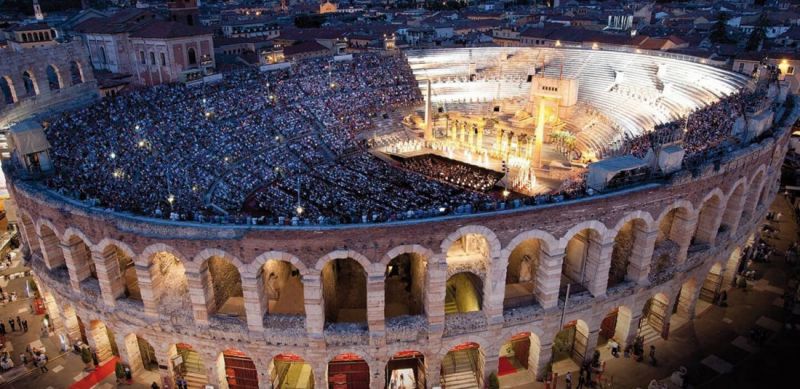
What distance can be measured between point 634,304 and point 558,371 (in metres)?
5.99

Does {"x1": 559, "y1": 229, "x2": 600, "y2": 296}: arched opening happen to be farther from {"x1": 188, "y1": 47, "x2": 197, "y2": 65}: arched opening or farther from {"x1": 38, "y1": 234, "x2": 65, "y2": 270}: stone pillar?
{"x1": 188, "y1": 47, "x2": 197, "y2": 65}: arched opening

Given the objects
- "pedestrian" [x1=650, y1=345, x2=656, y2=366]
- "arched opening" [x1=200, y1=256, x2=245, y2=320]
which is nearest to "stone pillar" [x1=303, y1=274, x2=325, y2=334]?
"arched opening" [x1=200, y1=256, x2=245, y2=320]

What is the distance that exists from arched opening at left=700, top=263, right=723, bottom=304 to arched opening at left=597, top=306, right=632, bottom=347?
855cm

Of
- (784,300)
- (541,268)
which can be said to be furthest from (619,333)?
(784,300)

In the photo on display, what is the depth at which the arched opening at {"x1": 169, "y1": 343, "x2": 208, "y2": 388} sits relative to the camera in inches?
1197

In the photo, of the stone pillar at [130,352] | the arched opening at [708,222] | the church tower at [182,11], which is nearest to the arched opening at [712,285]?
the arched opening at [708,222]

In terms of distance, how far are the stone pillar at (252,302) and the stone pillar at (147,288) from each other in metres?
5.09

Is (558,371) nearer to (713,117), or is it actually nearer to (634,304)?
(634,304)

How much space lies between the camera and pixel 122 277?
3075 cm

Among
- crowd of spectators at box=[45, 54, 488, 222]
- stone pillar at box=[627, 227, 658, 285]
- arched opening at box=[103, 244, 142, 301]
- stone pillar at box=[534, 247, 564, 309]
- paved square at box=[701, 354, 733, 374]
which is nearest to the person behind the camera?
stone pillar at box=[534, 247, 564, 309]

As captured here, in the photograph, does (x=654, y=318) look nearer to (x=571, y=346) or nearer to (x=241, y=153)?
(x=571, y=346)

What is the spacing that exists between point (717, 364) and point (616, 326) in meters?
5.78

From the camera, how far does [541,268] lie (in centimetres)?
2920

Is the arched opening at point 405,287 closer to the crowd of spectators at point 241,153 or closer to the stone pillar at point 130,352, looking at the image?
the crowd of spectators at point 241,153
